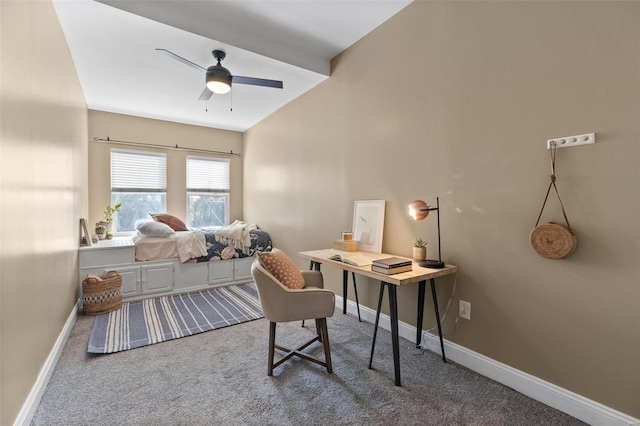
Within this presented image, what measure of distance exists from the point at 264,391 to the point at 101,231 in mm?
3706

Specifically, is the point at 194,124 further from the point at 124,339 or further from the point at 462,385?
the point at 462,385

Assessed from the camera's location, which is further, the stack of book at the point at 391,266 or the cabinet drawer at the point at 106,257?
the cabinet drawer at the point at 106,257

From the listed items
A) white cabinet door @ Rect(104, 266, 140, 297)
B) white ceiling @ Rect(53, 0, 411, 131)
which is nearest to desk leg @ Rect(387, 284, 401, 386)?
white ceiling @ Rect(53, 0, 411, 131)

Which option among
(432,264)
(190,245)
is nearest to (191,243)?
(190,245)

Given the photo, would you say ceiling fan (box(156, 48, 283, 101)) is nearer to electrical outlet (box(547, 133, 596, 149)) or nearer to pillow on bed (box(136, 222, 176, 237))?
pillow on bed (box(136, 222, 176, 237))

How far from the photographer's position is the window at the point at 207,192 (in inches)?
210

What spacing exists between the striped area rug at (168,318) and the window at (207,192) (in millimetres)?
1930

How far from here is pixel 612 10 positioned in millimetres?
1448

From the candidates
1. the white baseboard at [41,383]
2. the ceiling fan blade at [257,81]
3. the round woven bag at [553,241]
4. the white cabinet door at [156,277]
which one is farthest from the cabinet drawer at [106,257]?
the round woven bag at [553,241]

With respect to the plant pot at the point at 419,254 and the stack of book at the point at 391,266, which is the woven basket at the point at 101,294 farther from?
the plant pot at the point at 419,254

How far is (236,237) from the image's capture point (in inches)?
170

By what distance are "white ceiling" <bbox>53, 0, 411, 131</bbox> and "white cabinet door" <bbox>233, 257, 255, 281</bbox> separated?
Answer: 7.72 ft

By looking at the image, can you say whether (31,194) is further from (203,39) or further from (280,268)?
(203,39)

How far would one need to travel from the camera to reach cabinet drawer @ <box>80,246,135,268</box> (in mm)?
3398
